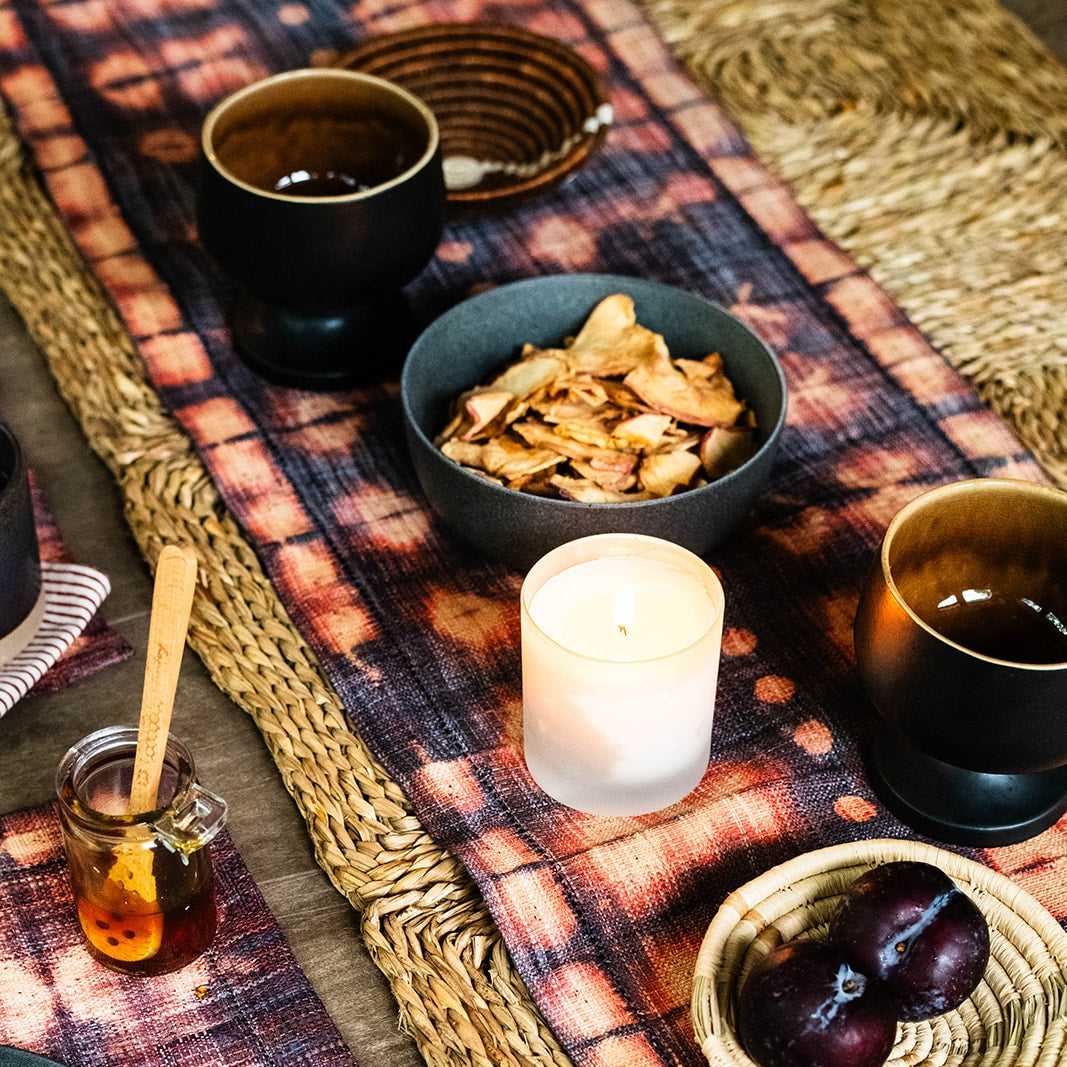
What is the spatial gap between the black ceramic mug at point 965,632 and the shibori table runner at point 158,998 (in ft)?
0.91

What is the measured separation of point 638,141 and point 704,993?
27.3 inches

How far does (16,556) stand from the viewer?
2.21 feet

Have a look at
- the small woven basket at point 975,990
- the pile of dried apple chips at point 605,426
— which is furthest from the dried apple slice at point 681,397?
the small woven basket at point 975,990

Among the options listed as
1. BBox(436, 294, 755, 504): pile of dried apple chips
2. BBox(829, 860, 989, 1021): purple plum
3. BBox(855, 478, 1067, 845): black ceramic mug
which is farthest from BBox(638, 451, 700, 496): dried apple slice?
BBox(829, 860, 989, 1021): purple plum

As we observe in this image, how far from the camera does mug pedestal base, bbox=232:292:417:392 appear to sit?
0.87m

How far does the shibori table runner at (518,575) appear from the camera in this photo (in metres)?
0.64

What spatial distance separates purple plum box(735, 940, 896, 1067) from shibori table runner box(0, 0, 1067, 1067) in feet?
0.24

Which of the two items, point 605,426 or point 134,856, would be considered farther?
point 605,426

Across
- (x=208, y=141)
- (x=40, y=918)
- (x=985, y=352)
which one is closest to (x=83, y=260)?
(x=208, y=141)

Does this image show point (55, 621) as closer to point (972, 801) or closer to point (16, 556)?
point (16, 556)

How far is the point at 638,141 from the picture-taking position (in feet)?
3.47

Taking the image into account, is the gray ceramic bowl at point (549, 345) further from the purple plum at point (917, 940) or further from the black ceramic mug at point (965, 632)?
the purple plum at point (917, 940)

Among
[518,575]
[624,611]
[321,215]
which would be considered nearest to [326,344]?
[321,215]

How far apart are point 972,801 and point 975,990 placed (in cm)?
9
